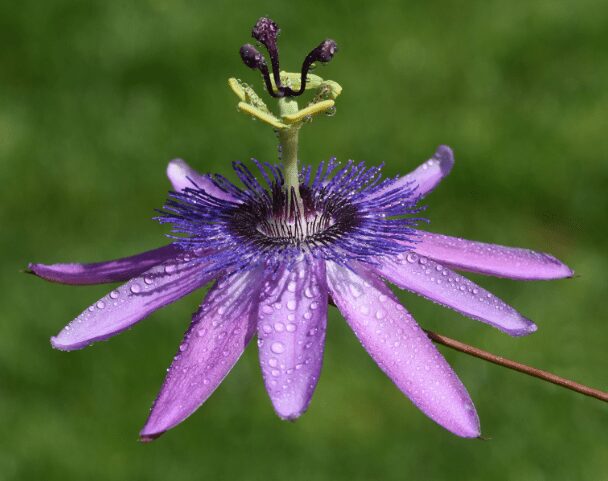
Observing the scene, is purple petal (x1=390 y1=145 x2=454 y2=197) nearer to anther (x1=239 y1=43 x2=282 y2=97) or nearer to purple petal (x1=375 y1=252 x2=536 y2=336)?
purple petal (x1=375 y1=252 x2=536 y2=336)

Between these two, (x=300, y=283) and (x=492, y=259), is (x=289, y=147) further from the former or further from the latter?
A: (x=492, y=259)

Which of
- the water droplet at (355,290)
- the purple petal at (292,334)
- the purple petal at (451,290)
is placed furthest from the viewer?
the water droplet at (355,290)

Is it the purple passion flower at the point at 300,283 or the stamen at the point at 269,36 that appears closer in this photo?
the purple passion flower at the point at 300,283

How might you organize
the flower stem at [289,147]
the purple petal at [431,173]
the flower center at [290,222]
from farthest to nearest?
the purple petal at [431,173] → the flower center at [290,222] → the flower stem at [289,147]

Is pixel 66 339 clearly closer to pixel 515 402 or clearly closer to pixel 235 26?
pixel 515 402

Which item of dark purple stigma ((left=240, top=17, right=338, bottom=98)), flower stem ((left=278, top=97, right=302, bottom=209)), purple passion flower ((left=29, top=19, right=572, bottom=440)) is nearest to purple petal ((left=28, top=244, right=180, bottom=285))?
purple passion flower ((left=29, top=19, right=572, bottom=440))

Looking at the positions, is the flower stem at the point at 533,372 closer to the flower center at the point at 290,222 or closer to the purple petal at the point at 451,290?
the purple petal at the point at 451,290

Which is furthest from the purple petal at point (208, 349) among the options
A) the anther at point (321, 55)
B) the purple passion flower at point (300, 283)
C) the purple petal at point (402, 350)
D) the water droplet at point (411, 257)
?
the anther at point (321, 55)
